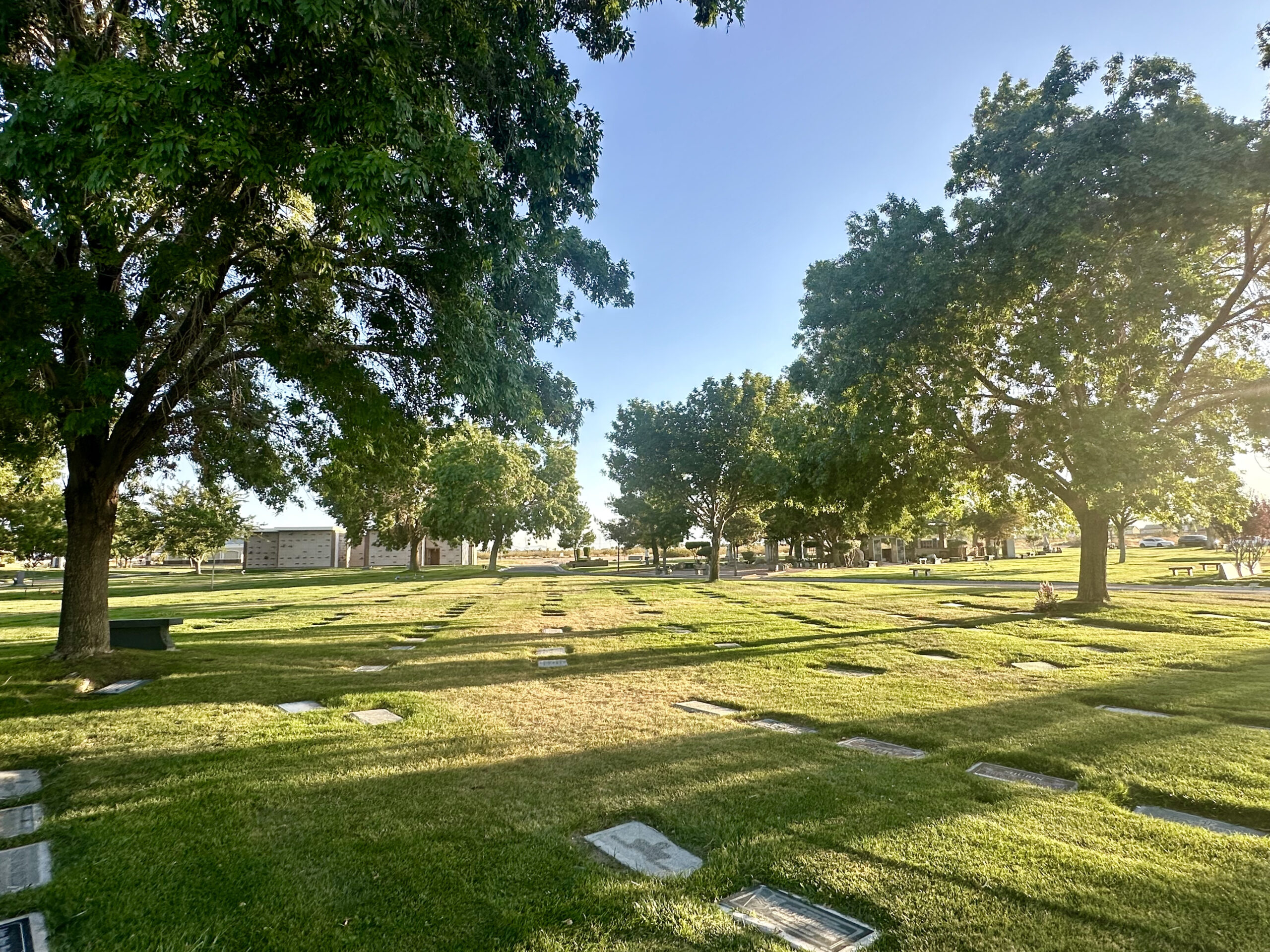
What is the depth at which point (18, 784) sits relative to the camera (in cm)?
353

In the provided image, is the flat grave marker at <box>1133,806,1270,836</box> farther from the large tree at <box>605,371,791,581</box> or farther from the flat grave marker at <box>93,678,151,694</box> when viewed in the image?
the large tree at <box>605,371,791,581</box>

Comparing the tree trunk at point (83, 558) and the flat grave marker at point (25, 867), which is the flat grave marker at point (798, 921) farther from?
the tree trunk at point (83, 558)

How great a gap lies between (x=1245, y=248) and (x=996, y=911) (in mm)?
14212

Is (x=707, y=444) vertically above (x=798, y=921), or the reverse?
(x=707, y=444)

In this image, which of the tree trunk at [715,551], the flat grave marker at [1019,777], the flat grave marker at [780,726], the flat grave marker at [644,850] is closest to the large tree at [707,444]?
the tree trunk at [715,551]

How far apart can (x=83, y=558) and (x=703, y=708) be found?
680 cm

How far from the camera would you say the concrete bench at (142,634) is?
7797 millimetres

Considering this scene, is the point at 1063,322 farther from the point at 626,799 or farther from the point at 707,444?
the point at 707,444

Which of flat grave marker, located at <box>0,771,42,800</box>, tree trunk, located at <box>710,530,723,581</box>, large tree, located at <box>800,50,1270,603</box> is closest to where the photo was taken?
flat grave marker, located at <box>0,771,42,800</box>

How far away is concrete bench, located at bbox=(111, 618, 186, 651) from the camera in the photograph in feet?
25.6

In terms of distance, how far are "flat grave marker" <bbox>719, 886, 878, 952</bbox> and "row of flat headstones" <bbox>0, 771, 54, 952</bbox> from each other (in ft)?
7.61

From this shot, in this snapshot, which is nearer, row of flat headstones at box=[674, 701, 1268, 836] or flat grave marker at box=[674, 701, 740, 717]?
row of flat headstones at box=[674, 701, 1268, 836]

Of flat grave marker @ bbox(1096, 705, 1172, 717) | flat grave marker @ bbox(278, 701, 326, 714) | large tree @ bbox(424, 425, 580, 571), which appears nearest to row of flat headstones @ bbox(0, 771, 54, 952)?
flat grave marker @ bbox(278, 701, 326, 714)

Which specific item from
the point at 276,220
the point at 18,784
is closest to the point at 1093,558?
the point at 276,220
